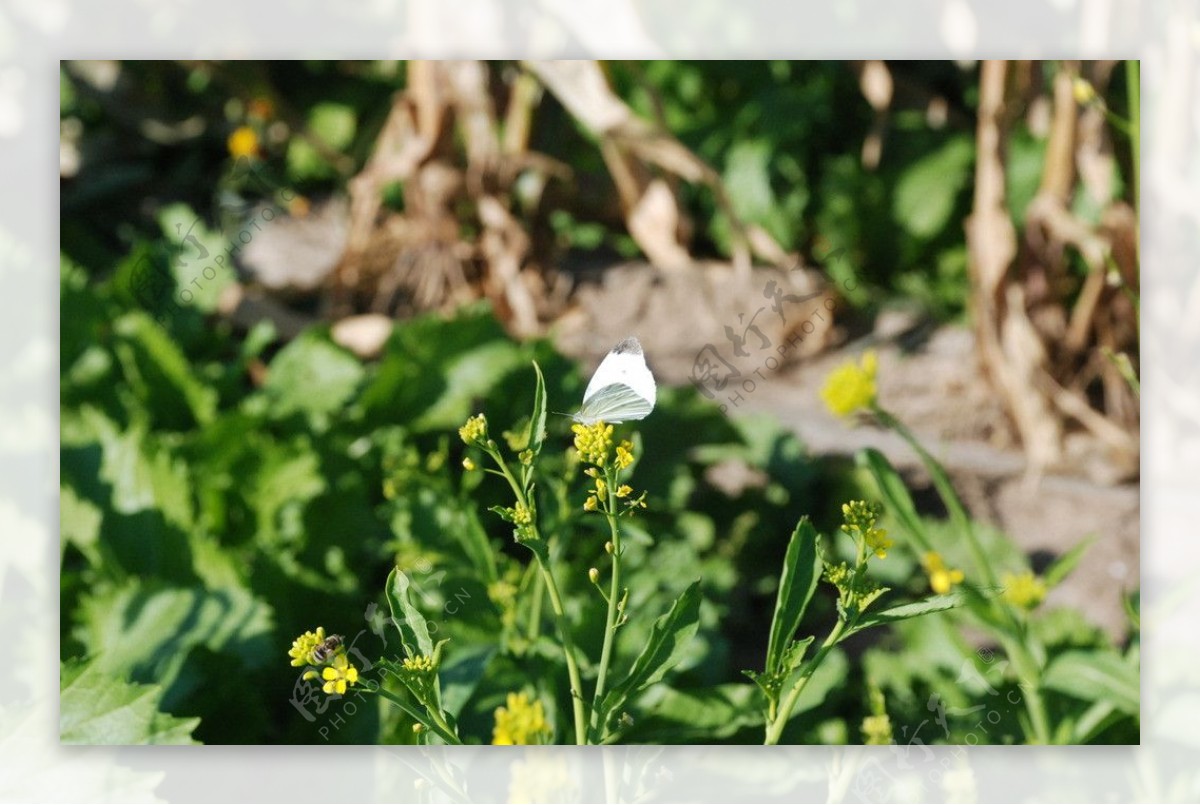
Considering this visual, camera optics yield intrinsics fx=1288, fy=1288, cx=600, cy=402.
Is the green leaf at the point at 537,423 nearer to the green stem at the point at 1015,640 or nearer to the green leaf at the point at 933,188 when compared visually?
the green stem at the point at 1015,640

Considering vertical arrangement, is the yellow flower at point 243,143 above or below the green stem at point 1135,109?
above

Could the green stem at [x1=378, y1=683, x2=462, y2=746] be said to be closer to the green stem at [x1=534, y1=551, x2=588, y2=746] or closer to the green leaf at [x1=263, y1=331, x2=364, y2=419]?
the green stem at [x1=534, y1=551, x2=588, y2=746]

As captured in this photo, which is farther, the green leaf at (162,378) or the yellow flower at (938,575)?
the green leaf at (162,378)

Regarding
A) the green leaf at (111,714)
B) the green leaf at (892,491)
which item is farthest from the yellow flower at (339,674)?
the green leaf at (892,491)

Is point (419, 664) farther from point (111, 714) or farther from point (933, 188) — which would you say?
point (933, 188)

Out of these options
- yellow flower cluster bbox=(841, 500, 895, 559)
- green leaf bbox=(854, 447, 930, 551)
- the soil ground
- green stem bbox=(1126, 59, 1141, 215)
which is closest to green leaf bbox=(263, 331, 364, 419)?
the soil ground

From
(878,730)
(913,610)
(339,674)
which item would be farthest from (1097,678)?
(339,674)

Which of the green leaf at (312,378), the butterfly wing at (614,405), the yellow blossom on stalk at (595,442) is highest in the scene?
the green leaf at (312,378)
